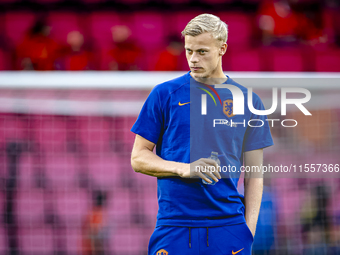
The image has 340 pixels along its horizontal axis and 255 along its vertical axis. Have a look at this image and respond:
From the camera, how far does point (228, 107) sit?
1.41 metres

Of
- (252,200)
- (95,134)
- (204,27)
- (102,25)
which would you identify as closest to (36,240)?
(95,134)

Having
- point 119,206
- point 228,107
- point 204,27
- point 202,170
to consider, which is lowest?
point 119,206

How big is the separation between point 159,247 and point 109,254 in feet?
6.78

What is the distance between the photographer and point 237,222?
1.37m

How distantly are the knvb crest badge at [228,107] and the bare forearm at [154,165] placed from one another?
27cm

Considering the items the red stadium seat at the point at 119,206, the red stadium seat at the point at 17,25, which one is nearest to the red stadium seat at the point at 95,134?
the red stadium seat at the point at 119,206

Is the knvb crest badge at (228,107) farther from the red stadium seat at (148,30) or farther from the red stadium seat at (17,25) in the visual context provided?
the red stadium seat at (17,25)

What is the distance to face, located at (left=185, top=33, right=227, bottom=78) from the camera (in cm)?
132

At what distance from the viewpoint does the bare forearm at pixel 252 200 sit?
1.45m

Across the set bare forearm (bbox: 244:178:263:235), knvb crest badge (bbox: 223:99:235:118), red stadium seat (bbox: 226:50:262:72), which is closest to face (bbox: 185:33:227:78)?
knvb crest badge (bbox: 223:99:235:118)

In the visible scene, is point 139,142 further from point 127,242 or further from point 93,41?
point 93,41

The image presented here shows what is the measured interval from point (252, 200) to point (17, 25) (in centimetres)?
447

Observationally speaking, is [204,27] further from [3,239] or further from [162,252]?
[3,239]

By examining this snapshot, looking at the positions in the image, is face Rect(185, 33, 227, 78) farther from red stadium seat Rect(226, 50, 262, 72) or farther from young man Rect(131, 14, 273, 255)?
red stadium seat Rect(226, 50, 262, 72)
